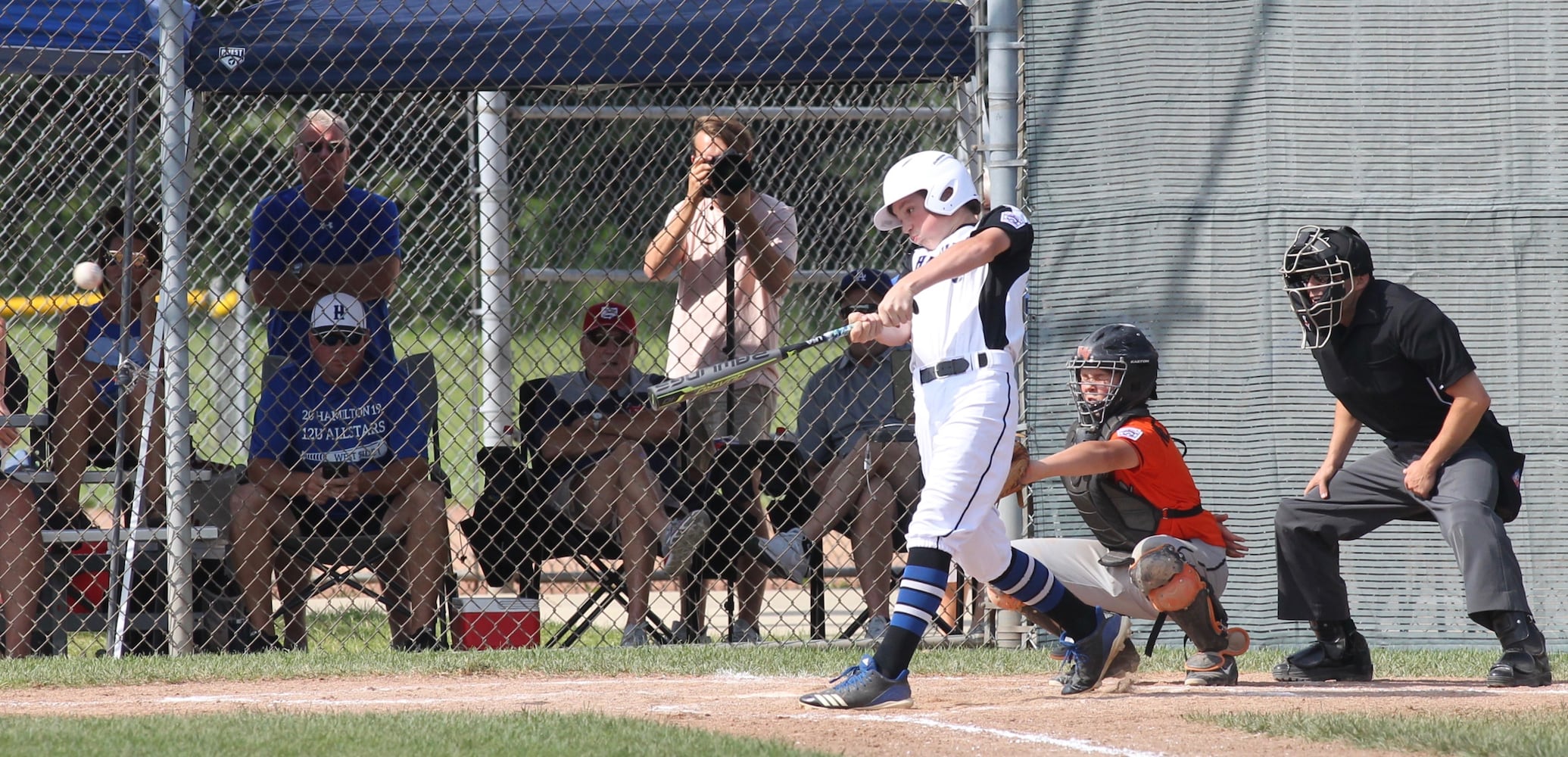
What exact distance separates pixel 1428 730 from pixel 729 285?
3.36m

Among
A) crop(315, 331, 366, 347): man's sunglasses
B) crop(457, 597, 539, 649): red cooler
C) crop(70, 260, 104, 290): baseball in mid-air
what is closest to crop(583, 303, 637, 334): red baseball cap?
crop(315, 331, 366, 347): man's sunglasses

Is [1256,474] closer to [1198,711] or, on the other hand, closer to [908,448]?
[908,448]

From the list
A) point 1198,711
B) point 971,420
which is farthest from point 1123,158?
point 1198,711

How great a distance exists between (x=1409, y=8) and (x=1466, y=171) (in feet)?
1.97

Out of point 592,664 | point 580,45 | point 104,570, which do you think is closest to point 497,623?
point 592,664

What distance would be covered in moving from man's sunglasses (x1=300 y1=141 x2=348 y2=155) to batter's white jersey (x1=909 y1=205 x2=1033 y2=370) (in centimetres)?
295

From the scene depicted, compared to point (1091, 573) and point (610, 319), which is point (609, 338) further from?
point (1091, 573)

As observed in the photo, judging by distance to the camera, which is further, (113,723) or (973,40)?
(973,40)

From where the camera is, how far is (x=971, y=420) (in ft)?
14.4

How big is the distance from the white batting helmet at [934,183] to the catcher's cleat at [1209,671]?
1.50 metres

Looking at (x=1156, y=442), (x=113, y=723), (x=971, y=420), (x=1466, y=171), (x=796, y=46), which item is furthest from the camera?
(x=796, y=46)

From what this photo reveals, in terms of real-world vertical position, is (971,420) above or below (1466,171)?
below

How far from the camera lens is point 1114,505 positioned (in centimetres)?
507

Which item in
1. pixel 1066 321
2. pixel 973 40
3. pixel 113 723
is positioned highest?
pixel 973 40
